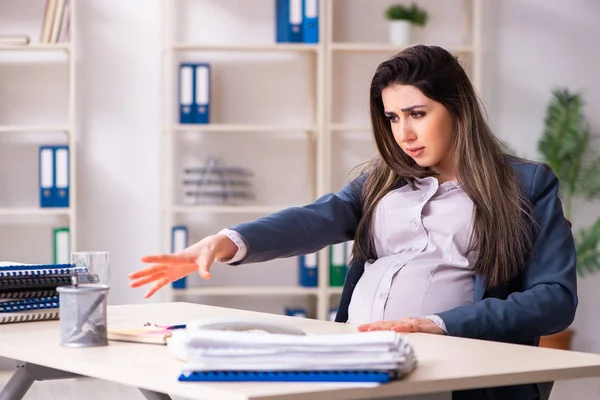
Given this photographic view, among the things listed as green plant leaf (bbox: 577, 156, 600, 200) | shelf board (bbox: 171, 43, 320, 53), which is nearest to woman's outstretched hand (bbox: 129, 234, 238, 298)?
shelf board (bbox: 171, 43, 320, 53)

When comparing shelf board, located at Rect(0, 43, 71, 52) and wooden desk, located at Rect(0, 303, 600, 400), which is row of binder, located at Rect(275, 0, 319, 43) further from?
wooden desk, located at Rect(0, 303, 600, 400)

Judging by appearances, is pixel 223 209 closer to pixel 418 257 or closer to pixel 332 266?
pixel 332 266

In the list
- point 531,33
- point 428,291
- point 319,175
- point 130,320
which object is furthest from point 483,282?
point 531,33

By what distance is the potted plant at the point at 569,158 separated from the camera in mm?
4672

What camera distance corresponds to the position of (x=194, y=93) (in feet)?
14.7

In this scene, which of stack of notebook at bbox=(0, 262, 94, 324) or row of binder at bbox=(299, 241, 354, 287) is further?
row of binder at bbox=(299, 241, 354, 287)

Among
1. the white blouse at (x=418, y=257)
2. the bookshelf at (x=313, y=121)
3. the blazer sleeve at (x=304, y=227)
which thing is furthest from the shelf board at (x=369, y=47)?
the white blouse at (x=418, y=257)

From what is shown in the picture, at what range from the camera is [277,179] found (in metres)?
4.82

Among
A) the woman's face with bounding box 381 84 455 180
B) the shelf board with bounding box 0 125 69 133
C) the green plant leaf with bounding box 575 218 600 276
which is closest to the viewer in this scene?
the woman's face with bounding box 381 84 455 180

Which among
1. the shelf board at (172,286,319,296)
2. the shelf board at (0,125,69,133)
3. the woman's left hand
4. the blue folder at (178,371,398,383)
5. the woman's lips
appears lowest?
the shelf board at (172,286,319,296)

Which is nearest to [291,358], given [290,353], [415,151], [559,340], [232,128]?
[290,353]

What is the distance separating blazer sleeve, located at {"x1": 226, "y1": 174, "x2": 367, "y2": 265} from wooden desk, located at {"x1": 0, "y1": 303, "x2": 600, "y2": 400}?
11.2 inches

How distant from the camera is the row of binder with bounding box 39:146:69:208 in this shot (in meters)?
4.38

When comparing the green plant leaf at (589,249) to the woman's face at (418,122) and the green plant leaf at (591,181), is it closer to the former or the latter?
the green plant leaf at (591,181)
